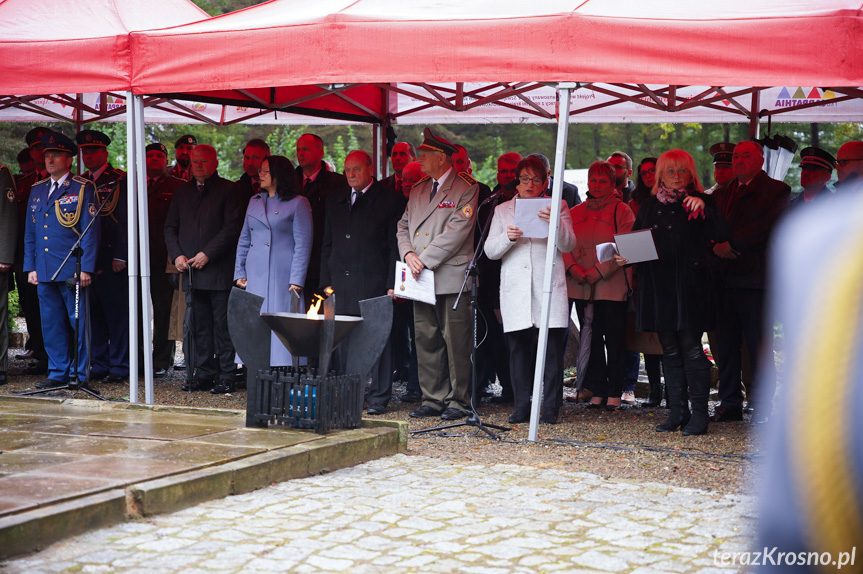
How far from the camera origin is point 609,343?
305 inches

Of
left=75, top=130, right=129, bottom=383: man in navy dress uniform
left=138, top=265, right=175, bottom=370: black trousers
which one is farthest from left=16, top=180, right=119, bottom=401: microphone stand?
left=138, top=265, right=175, bottom=370: black trousers

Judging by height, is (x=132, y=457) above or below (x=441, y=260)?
below

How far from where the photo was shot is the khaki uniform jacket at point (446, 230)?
277 inches

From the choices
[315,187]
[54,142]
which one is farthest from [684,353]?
[54,142]

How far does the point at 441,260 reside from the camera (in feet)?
23.1

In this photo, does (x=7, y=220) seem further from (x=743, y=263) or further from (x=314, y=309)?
(x=743, y=263)

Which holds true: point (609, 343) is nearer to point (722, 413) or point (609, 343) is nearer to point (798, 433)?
point (722, 413)

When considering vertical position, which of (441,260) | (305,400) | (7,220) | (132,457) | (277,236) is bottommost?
(132,457)

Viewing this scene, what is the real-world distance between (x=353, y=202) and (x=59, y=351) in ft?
9.32

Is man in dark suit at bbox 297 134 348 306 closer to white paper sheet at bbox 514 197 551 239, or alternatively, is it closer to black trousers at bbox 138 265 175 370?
black trousers at bbox 138 265 175 370

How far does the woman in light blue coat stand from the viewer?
796cm

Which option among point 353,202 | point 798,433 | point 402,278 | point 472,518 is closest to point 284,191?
point 353,202

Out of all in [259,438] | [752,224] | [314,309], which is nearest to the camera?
[259,438]

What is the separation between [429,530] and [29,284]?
6.65 meters
